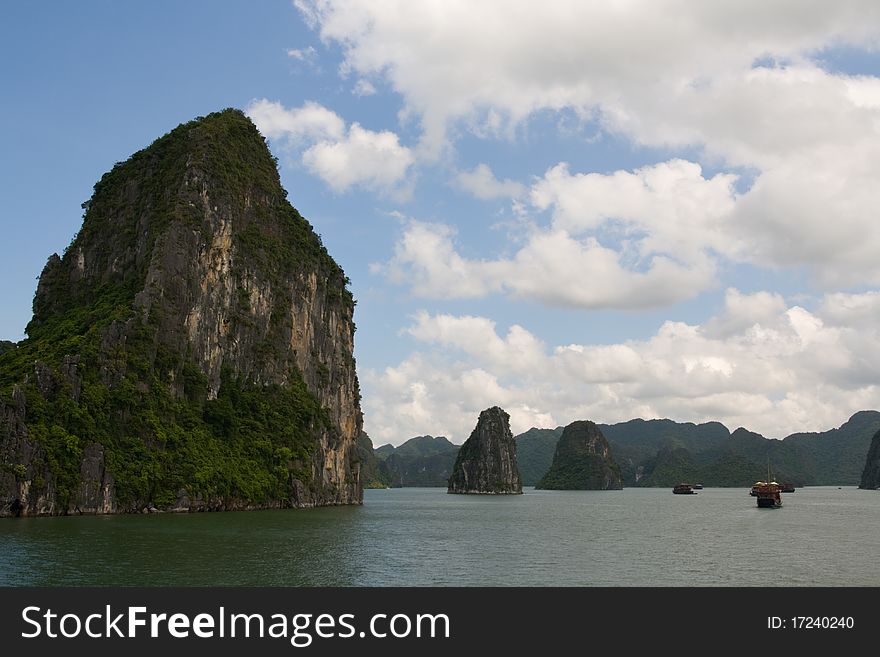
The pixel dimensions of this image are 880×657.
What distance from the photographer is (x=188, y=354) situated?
102750 millimetres

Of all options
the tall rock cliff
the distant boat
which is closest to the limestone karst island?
the tall rock cliff

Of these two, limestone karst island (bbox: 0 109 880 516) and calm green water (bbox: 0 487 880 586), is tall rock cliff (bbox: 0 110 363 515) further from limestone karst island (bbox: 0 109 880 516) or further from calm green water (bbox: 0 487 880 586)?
calm green water (bbox: 0 487 880 586)

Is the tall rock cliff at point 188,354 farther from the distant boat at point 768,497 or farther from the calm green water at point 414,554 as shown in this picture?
the distant boat at point 768,497

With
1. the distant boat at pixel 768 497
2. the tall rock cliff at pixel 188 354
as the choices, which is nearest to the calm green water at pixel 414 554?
the tall rock cliff at pixel 188 354

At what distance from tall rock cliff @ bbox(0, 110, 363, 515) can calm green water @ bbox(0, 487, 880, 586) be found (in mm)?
8140

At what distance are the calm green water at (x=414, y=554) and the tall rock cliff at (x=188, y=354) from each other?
8.14m

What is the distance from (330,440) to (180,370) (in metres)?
30.9

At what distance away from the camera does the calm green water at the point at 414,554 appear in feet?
129

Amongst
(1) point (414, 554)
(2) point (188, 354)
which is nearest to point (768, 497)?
(2) point (188, 354)

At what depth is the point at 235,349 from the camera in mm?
111625

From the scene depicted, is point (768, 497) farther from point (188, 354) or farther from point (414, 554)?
point (414, 554)

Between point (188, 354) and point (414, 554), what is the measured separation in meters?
60.7

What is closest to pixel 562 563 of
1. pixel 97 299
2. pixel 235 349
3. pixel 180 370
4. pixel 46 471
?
pixel 46 471

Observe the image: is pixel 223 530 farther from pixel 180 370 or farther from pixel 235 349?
pixel 235 349
